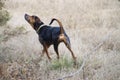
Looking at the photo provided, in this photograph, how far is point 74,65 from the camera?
7348 mm

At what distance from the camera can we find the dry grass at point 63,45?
703cm

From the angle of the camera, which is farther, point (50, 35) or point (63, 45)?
point (63, 45)

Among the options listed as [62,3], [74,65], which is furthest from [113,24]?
[74,65]

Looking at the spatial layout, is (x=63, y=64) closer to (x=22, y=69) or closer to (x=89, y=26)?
(x=22, y=69)

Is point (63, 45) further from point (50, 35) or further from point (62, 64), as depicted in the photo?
point (62, 64)

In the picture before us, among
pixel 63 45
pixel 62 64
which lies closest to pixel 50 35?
pixel 62 64

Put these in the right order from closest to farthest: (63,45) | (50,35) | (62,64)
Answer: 1. (62,64)
2. (50,35)
3. (63,45)

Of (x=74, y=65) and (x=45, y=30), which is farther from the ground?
(x=45, y=30)

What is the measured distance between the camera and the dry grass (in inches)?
277

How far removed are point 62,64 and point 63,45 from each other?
1639mm

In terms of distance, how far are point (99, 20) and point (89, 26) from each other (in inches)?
26.8

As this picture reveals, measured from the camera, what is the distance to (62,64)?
23.7 feet

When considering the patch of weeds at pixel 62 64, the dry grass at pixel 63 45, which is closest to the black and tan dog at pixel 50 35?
the patch of weeds at pixel 62 64

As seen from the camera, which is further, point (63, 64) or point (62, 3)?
point (62, 3)
